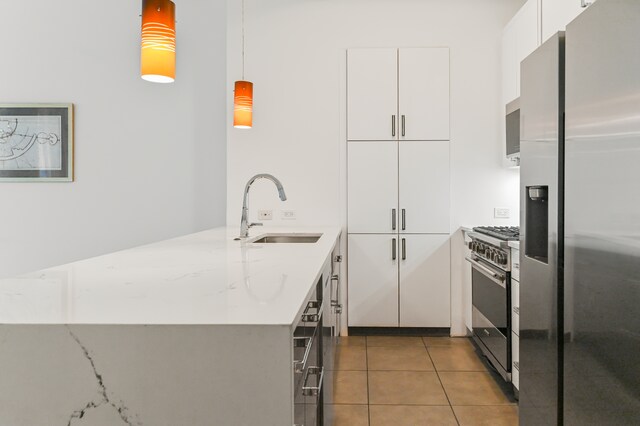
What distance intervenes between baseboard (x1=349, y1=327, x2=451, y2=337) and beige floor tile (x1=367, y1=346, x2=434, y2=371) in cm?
28

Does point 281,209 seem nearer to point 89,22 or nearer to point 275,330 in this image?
point 89,22

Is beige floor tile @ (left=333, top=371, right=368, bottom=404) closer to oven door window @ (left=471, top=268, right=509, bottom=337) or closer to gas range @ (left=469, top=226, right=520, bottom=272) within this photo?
oven door window @ (left=471, top=268, right=509, bottom=337)

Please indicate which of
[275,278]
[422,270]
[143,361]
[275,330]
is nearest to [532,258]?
[275,278]

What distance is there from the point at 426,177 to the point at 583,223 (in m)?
2.35

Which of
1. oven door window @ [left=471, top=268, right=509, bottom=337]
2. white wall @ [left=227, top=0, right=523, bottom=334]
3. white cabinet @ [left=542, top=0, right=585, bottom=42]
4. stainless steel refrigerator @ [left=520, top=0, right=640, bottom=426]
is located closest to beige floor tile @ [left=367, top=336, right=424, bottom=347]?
white wall @ [left=227, top=0, right=523, bottom=334]

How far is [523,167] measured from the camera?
1881mm

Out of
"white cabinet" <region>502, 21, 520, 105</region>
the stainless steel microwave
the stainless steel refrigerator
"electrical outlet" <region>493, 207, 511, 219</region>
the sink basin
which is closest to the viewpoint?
the stainless steel refrigerator

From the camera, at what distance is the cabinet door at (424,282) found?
3727 millimetres

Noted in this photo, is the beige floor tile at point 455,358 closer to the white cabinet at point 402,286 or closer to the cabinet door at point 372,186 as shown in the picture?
the white cabinet at point 402,286

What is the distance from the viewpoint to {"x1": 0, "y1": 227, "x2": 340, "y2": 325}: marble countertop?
0.87 metres

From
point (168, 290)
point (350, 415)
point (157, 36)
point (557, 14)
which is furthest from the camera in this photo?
point (557, 14)

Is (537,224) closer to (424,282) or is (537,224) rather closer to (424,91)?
(424,282)

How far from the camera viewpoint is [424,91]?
3.70 meters

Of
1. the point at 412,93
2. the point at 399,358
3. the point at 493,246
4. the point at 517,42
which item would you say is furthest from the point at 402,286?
the point at 517,42
